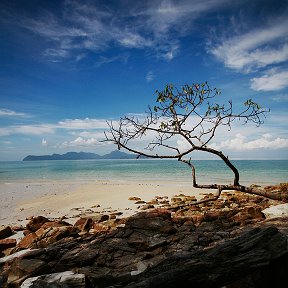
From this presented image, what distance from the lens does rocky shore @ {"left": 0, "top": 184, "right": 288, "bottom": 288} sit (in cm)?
445

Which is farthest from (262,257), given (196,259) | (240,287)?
(196,259)

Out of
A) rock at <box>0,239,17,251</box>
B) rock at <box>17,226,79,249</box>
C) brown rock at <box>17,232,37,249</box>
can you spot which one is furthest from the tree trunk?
rock at <box>0,239,17,251</box>

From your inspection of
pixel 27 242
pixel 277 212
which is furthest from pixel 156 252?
pixel 27 242

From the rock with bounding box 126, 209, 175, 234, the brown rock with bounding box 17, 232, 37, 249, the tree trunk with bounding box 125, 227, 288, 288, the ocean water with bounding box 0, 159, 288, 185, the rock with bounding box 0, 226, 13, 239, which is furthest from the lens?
the ocean water with bounding box 0, 159, 288, 185

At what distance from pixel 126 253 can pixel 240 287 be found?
13.9 feet

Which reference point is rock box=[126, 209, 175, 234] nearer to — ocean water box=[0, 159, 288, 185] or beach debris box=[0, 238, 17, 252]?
beach debris box=[0, 238, 17, 252]

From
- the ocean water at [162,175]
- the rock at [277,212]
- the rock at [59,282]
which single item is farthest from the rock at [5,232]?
the ocean water at [162,175]

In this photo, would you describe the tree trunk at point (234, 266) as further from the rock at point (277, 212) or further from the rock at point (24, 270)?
the rock at point (277, 212)

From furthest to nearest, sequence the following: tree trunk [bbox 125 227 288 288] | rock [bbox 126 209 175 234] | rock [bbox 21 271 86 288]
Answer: rock [bbox 126 209 175 234], rock [bbox 21 271 86 288], tree trunk [bbox 125 227 288 288]

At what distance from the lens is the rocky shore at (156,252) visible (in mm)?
4445

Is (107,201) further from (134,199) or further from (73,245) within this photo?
(73,245)

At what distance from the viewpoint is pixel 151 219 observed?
33.0 feet

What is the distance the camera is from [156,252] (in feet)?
26.5

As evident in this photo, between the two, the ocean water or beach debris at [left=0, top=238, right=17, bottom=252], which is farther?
the ocean water
